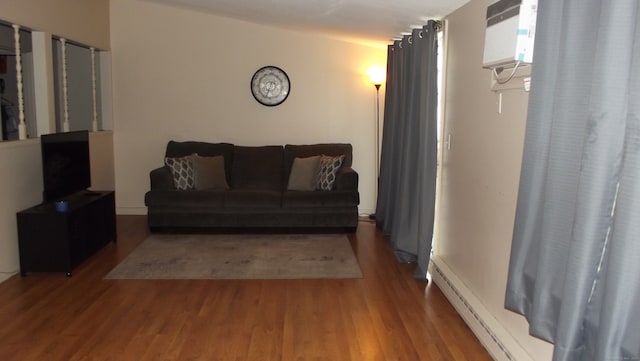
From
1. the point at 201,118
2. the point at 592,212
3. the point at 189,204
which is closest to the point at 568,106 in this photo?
the point at 592,212

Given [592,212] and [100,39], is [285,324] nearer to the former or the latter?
[592,212]

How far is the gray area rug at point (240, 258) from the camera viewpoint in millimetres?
4285

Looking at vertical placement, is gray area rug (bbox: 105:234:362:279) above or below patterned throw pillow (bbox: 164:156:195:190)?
below

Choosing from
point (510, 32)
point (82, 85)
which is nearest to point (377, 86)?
point (82, 85)

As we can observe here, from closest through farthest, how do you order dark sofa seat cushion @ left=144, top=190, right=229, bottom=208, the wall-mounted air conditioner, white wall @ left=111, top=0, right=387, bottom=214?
1. the wall-mounted air conditioner
2. dark sofa seat cushion @ left=144, top=190, right=229, bottom=208
3. white wall @ left=111, top=0, right=387, bottom=214

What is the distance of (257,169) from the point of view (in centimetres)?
623

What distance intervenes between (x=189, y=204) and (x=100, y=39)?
2331 millimetres

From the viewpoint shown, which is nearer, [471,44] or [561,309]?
[561,309]

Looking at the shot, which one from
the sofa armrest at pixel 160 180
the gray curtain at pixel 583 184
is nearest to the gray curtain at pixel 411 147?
the gray curtain at pixel 583 184

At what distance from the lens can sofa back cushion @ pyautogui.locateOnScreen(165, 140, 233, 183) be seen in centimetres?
623

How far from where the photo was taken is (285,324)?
10.9ft

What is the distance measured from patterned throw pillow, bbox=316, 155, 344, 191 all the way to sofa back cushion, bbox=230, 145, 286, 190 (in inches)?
22.8

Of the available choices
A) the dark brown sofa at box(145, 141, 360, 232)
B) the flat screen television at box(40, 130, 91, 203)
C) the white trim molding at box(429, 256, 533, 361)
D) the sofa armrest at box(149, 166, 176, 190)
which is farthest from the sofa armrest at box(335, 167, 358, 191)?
the flat screen television at box(40, 130, 91, 203)

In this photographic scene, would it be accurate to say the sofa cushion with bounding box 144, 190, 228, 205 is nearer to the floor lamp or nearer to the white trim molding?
the floor lamp
